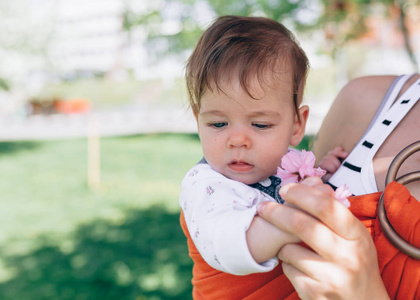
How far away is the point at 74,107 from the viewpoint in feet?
79.6

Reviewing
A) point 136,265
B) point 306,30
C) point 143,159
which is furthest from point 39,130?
point 136,265

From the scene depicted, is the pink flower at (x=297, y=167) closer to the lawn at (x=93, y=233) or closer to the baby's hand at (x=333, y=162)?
the baby's hand at (x=333, y=162)

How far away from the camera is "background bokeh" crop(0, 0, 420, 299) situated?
16.9ft

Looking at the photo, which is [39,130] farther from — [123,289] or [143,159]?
[123,289]

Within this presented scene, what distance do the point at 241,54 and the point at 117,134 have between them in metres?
17.5

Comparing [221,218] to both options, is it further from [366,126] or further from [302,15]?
[302,15]

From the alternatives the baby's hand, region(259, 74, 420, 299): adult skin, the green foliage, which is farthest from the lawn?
region(259, 74, 420, 299): adult skin

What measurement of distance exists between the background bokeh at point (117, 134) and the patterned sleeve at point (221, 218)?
655mm

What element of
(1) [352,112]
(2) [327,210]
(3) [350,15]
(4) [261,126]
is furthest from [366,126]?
(3) [350,15]

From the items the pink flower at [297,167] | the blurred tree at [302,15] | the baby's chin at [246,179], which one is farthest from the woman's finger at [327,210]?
the blurred tree at [302,15]

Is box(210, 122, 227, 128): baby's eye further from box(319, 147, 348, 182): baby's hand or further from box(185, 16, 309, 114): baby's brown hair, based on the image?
box(319, 147, 348, 182): baby's hand

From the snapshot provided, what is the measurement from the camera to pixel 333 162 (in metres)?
1.66

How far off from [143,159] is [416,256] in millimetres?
11860

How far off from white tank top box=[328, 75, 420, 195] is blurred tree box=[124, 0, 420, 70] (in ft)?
24.9
